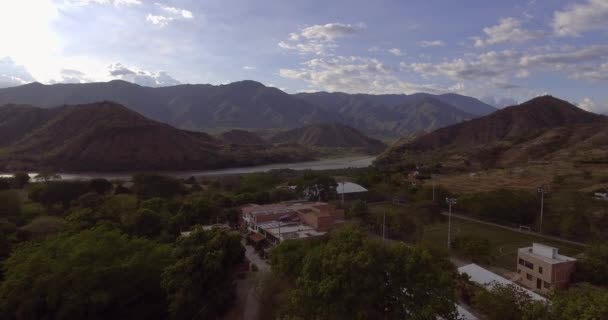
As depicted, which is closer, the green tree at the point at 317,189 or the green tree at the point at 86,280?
the green tree at the point at 86,280

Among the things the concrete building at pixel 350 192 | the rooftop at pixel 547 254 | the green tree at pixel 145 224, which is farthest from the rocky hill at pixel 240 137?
the rooftop at pixel 547 254

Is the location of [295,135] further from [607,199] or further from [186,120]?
[607,199]

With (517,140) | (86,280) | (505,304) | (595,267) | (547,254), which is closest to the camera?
(505,304)

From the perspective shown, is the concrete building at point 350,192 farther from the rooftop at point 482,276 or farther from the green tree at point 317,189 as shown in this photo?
the rooftop at point 482,276

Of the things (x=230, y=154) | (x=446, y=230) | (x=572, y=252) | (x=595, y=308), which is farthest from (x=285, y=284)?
(x=230, y=154)

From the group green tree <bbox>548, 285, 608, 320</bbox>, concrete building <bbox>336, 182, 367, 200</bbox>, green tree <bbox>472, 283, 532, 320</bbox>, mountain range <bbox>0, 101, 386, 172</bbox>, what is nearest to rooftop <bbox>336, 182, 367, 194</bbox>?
concrete building <bbox>336, 182, 367, 200</bbox>

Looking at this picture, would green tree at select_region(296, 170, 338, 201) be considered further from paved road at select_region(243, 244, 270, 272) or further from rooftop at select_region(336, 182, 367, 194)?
paved road at select_region(243, 244, 270, 272)

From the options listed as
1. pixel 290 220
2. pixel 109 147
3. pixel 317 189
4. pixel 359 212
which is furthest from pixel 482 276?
pixel 109 147

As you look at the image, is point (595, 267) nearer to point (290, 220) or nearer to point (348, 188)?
point (290, 220)
